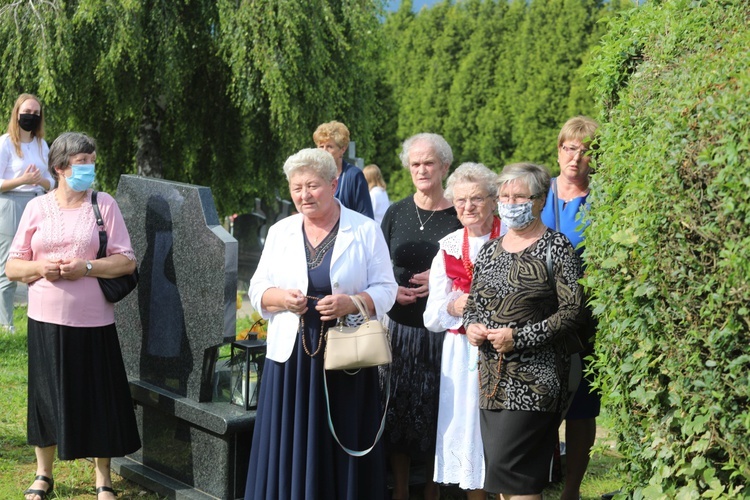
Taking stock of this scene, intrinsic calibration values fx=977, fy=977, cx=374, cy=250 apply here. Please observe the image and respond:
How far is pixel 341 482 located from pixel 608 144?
6.67ft

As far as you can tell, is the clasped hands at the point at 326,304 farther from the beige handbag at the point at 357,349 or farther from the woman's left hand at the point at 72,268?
the woman's left hand at the point at 72,268

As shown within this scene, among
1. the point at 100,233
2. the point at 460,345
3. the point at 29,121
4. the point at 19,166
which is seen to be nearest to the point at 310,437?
the point at 460,345

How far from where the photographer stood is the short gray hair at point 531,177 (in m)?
4.46

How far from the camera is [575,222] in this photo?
520 cm

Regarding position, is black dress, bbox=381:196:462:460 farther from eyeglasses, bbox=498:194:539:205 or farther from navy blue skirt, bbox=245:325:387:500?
eyeglasses, bbox=498:194:539:205

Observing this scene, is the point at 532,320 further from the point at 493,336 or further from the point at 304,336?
the point at 304,336

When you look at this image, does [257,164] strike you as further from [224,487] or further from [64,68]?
[224,487]

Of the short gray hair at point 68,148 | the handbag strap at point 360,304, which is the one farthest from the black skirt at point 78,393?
the handbag strap at point 360,304

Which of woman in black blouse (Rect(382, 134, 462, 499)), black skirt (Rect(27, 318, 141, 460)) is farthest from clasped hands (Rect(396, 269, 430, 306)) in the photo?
black skirt (Rect(27, 318, 141, 460))

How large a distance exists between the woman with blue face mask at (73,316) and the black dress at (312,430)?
1069 mm

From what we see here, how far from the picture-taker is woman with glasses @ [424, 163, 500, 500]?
492 cm

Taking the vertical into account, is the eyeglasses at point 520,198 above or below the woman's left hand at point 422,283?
above

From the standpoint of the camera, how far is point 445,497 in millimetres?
5777

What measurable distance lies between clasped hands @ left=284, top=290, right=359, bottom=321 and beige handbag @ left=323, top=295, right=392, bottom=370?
0.10 meters
